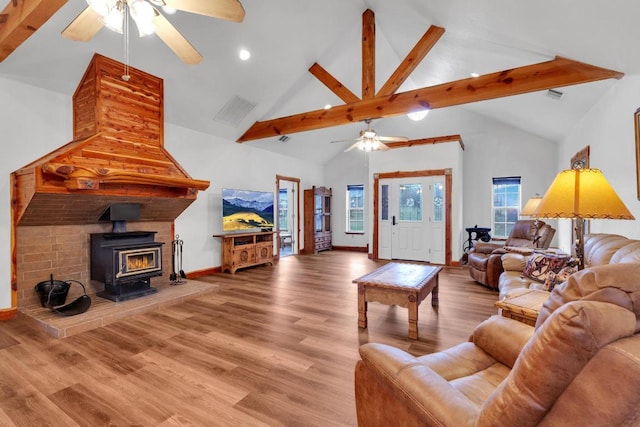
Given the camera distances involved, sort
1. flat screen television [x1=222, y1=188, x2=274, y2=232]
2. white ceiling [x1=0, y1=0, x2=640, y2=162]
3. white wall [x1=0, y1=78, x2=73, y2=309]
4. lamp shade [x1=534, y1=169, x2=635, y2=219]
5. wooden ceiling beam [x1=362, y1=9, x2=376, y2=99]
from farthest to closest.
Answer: flat screen television [x1=222, y1=188, x2=274, y2=232]
wooden ceiling beam [x1=362, y1=9, x2=376, y2=99]
white wall [x1=0, y1=78, x2=73, y2=309]
white ceiling [x1=0, y1=0, x2=640, y2=162]
lamp shade [x1=534, y1=169, x2=635, y2=219]

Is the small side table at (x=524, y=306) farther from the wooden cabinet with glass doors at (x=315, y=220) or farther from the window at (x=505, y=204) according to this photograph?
the wooden cabinet with glass doors at (x=315, y=220)

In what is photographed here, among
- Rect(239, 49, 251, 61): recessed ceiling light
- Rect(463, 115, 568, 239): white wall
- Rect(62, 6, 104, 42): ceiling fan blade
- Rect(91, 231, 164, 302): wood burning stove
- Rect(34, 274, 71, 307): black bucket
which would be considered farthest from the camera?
Rect(463, 115, 568, 239): white wall

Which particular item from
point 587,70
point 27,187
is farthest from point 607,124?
point 27,187

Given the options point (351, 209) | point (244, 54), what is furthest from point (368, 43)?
point (351, 209)

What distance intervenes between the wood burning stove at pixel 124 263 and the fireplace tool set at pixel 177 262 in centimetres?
58

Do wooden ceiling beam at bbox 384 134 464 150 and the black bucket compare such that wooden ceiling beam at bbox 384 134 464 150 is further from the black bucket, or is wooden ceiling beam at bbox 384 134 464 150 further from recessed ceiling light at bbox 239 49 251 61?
the black bucket

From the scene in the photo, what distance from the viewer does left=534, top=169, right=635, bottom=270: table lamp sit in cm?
181

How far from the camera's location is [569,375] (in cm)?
70

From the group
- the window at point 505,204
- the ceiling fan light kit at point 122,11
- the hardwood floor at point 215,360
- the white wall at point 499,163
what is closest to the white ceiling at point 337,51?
the white wall at point 499,163

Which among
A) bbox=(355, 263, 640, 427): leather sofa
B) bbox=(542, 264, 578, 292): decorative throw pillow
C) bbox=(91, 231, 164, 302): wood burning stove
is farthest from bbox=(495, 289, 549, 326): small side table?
bbox=(91, 231, 164, 302): wood burning stove

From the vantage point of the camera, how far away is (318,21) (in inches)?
177

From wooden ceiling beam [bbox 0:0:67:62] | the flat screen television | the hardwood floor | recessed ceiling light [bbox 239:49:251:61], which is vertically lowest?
the hardwood floor

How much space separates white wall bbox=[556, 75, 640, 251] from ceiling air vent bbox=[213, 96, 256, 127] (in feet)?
16.1

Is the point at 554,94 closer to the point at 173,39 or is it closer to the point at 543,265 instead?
the point at 543,265
